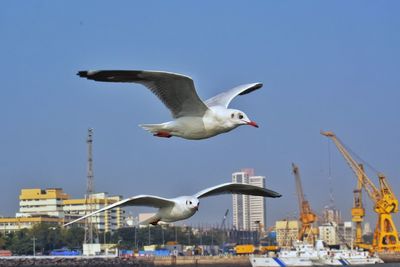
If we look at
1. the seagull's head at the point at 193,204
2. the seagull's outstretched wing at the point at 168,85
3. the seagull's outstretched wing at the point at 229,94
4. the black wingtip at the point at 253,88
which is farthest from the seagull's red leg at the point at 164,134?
the black wingtip at the point at 253,88

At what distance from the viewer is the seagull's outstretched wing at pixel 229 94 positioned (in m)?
23.4

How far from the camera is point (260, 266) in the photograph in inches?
4419

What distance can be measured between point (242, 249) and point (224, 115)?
12201 cm

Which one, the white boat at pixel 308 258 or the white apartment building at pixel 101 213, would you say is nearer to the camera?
the white boat at pixel 308 258

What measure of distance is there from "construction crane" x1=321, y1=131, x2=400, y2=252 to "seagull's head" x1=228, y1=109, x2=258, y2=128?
11381 centimetres

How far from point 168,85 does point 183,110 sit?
865 millimetres

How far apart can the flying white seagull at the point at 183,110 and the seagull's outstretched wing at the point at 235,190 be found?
1424mm

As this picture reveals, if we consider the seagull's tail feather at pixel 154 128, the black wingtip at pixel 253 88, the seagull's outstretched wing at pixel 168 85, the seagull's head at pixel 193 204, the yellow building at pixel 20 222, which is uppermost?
the yellow building at pixel 20 222

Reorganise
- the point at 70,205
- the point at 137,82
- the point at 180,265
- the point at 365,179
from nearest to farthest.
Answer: the point at 137,82 < the point at 180,265 < the point at 365,179 < the point at 70,205

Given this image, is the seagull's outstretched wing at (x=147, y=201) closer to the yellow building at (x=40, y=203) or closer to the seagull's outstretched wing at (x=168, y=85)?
the seagull's outstretched wing at (x=168, y=85)

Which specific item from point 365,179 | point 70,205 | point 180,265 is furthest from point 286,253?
point 70,205

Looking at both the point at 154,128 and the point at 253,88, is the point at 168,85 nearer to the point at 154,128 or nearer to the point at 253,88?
the point at 154,128

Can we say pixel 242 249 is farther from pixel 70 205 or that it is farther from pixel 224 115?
pixel 224 115

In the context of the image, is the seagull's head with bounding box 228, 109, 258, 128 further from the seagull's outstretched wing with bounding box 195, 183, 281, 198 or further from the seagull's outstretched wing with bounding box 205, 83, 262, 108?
the seagull's outstretched wing with bounding box 205, 83, 262, 108
